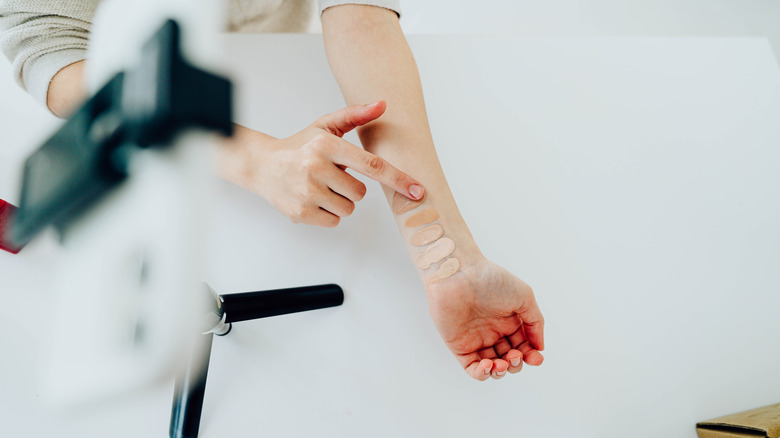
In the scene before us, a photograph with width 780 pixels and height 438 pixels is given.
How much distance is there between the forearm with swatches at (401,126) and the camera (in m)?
0.63

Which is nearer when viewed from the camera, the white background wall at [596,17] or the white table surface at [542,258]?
the white table surface at [542,258]

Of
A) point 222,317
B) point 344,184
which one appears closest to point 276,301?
point 222,317

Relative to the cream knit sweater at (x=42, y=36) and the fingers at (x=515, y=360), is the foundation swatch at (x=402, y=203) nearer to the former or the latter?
the fingers at (x=515, y=360)

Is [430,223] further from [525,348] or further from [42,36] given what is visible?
[42,36]

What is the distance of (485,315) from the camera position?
643 mm

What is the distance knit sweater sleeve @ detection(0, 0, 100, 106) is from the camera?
478 millimetres

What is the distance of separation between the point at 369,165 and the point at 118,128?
427mm

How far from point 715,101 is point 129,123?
1097 mm

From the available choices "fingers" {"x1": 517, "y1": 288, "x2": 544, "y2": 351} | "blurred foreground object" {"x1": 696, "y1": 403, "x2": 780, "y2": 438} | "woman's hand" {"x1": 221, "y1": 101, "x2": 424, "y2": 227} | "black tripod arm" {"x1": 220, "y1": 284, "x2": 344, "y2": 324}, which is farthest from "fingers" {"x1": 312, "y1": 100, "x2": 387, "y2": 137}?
"blurred foreground object" {"x1": 696, "y1": 403, "x2": 780, "y2": 438}

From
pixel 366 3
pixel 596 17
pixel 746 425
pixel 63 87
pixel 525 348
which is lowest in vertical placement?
pixel 746 425

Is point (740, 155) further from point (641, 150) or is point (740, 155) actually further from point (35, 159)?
point (35, 159)

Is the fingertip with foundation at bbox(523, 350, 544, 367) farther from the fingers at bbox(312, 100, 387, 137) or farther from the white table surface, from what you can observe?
the fingers at bbox(312, 100, 387, 137)

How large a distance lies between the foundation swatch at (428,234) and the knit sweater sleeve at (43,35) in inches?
18.1

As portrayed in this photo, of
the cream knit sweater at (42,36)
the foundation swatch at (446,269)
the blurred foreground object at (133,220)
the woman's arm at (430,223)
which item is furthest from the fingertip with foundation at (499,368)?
the cream knit sweater at (42,36)
